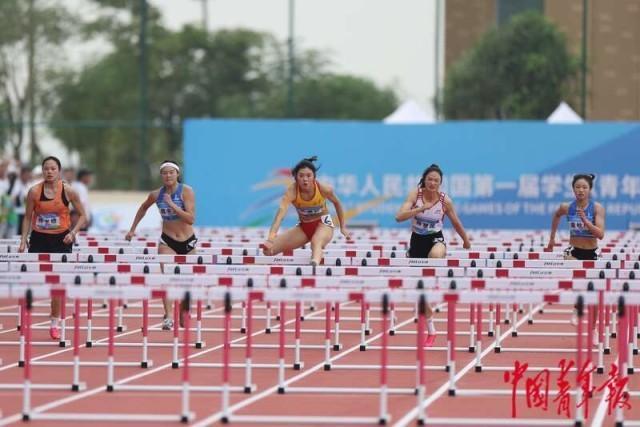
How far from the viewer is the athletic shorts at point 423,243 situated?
1703 cm

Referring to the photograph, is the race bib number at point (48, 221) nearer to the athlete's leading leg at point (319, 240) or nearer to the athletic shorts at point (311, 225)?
the athletic shorts at point (311, 225)

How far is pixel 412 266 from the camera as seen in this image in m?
15.7

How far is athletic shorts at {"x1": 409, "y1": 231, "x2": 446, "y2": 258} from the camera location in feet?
55.9

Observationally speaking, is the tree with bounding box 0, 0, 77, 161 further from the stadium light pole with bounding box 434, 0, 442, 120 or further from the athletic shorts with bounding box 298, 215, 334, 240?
the athletic shorts with bounding box 298, 215, 334, 240

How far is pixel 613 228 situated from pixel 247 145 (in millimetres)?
7706

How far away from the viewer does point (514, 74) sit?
43812 mm

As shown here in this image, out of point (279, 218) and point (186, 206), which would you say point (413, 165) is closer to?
point (186, 206)

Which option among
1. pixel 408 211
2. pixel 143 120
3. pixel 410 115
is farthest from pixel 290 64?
pixel 408 211

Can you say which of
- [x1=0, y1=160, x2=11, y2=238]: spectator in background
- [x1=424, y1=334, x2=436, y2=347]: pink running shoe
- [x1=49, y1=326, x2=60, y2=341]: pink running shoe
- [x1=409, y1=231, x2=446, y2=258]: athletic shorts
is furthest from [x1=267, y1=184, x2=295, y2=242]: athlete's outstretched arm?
[x1=0, y1=160, x2=11, y2=238]: spectator in background

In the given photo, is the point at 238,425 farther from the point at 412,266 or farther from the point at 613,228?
the point at 613,228

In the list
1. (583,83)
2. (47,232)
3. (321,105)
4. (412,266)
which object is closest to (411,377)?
(412,266)

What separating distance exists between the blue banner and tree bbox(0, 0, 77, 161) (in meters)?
18.5

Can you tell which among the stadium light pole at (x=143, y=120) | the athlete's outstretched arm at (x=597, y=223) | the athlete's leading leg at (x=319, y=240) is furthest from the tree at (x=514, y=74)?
the athlete's leading leg at (x=319, y=240)

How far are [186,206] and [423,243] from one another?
2564mm
